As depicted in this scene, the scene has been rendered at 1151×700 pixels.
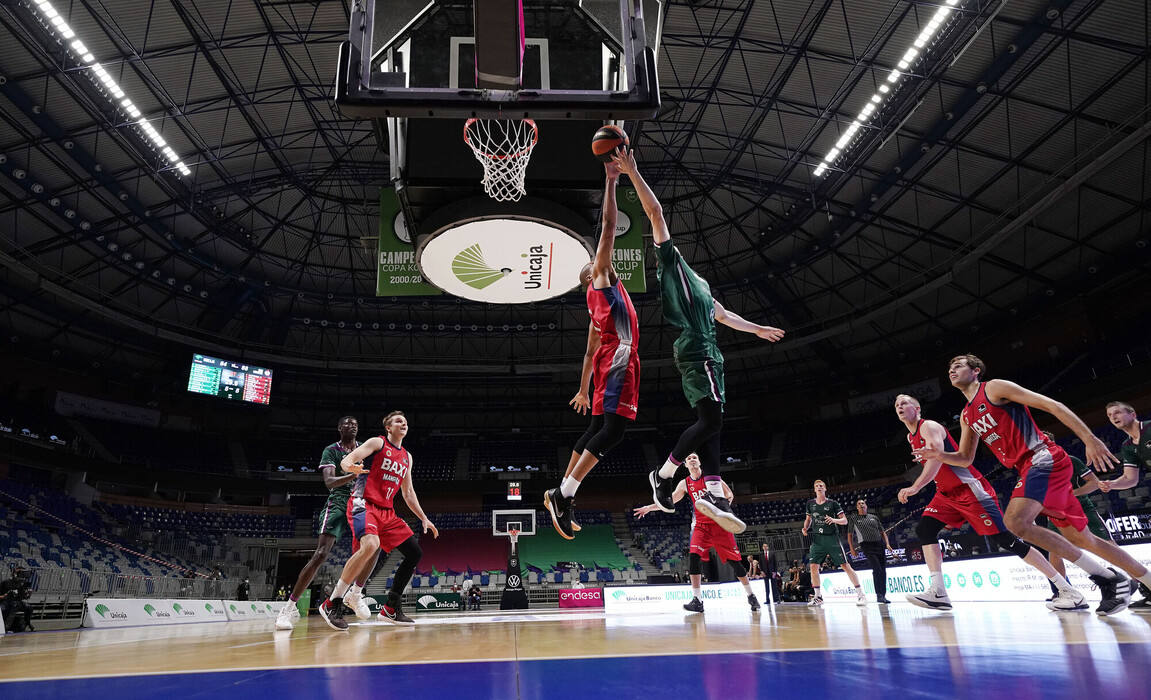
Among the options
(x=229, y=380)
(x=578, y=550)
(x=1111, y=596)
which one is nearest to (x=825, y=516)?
(x=1111, y=596)

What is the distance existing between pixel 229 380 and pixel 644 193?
86.8ft

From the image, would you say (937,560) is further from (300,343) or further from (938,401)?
(300,343)

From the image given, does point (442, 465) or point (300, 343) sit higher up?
point (300, 343)

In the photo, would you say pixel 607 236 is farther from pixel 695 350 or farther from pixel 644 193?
pixel 695 350

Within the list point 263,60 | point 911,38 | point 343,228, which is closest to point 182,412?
point 343,228

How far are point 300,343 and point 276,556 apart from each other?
9.63 meters

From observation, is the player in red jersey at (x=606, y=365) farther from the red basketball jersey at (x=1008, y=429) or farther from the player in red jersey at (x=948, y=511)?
the player in red jersey at (x=948, y=511)

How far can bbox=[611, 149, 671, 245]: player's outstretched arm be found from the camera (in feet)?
14.2

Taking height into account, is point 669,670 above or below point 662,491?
below

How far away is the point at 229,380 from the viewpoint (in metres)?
26.5

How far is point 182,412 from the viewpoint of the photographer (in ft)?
105

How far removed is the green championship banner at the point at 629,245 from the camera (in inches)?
490

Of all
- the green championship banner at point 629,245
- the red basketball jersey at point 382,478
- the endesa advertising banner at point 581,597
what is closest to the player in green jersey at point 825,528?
the green championship banner at point 629,245

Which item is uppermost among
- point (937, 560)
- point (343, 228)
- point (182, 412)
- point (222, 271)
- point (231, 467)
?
point (343, 228)
